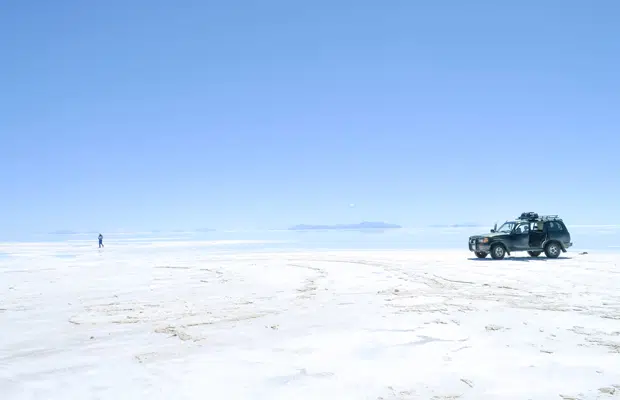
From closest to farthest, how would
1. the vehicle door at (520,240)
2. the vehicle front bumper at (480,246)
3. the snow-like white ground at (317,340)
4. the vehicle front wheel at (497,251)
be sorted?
the snow-like white ground at (317,340) < the vehicle door at (520,240) < the vehicle front wheel at (497,251) < the vehicle front bumper at (480,246)

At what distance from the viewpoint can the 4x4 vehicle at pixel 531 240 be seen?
2447 cm

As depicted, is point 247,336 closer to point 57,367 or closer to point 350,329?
point 350,329

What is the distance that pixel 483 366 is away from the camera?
21.4ft

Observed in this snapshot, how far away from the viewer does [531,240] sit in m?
24.5

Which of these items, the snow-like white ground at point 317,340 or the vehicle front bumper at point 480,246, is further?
the vehicle front bumper at point 480,246

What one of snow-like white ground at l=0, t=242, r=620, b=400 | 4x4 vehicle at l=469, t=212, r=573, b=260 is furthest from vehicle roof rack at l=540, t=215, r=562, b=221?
snow-like white ground at l=0, t=242, r=620, b=400

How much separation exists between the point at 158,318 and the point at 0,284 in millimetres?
10888

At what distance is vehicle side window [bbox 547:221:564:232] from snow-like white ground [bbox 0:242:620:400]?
899 centimetres

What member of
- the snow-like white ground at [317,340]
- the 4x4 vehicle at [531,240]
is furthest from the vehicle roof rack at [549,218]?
the snow-like white ground at [317,340]

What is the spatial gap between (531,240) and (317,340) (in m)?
20.1

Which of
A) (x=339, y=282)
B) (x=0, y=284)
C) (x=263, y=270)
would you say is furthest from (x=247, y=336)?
(x=0, y=284)

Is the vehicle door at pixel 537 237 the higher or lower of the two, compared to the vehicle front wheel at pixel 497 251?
higher

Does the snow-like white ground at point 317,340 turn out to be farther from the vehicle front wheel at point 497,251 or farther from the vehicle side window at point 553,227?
the vehicle side window at point 553,227

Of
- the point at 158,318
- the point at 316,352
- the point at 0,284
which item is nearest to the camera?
the point at 316,352
